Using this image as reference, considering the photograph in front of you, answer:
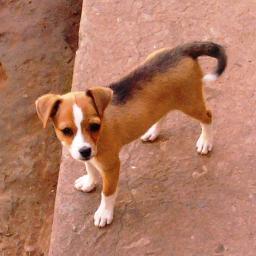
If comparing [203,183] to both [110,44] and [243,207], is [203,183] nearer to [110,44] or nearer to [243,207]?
[243,207]

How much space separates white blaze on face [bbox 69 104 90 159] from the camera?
2.77 metres

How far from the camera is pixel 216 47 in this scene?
3.19 meters

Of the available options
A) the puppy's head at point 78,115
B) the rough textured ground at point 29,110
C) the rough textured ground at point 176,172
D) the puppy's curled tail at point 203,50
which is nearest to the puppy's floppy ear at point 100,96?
the puppy's head at point 78,115

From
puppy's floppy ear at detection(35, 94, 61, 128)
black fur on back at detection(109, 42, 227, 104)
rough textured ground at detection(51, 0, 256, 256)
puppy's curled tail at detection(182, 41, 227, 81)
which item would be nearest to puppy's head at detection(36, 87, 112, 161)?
puppy's floppy ear at detection(35, 94, 61, 128)

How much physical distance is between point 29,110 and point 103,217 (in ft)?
6.09

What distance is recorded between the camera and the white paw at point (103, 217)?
11.0 ft

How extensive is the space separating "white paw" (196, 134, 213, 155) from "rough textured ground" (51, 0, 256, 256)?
4cm

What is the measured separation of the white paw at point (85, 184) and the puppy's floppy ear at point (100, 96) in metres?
0.77

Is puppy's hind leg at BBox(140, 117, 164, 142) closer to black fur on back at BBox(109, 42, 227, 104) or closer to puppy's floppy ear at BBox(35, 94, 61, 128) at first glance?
black fur on back at BBox(109, 42, 227, 104)

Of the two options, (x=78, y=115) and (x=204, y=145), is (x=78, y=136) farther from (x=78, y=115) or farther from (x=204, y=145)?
(x=204, y=145)

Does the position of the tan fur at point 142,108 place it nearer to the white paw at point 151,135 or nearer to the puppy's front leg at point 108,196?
the puppy's front leg at point 108,196

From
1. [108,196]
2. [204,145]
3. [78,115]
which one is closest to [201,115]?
[204,145]

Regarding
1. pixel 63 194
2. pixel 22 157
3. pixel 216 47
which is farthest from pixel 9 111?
pixel 216 47

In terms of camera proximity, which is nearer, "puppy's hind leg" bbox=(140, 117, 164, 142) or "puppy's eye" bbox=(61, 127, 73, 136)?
"puppy's eye" bbox=(61, 127, 73, 136)
